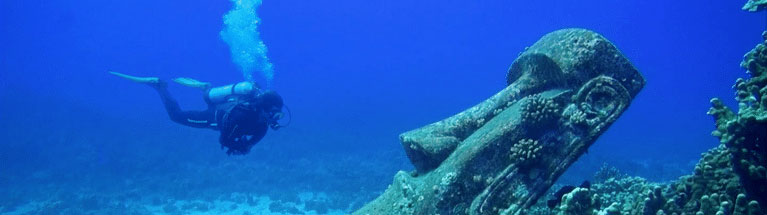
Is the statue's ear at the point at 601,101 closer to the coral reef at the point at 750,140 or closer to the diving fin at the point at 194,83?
the coral reef at the point at 750,140

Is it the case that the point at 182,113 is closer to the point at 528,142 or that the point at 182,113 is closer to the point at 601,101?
the point at 528,142

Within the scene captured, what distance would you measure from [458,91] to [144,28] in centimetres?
14718

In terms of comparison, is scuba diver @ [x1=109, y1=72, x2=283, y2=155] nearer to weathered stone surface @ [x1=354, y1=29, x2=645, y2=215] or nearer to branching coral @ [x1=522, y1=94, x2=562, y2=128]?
weathered stone surface @ [x1=354, y1=29, x2=645, y2=215]

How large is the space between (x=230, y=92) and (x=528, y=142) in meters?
10.6

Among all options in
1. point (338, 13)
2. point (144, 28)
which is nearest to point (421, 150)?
point (338, 13)

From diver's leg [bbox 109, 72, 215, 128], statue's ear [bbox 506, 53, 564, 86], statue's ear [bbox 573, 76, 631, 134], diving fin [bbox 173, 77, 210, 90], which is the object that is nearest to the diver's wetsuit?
A: diver's leg [bbox 109, 72, 215, 128]

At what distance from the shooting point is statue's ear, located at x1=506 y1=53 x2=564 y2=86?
6672 millimetres

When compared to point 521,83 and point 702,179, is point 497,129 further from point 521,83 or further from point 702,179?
point 702,179

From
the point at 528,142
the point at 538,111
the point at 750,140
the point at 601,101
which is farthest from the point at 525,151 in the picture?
the point at 750,140

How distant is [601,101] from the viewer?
248 inches

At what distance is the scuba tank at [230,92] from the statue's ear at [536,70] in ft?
27.0

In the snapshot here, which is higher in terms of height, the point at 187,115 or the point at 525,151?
the point at 187,115

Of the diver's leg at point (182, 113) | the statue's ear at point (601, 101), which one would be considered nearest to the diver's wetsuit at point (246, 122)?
the diver's leg at point (182, 113)

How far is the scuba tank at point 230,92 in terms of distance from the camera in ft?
44.4
